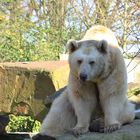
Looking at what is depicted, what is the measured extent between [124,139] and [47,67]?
3656 millimetres

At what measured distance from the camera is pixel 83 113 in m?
4.49

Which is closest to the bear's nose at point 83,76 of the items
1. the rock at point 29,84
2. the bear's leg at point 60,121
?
the bear's leg at point 60,121

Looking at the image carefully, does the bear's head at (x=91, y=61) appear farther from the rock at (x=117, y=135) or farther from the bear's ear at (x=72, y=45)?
the rock at (x=117, y=135)

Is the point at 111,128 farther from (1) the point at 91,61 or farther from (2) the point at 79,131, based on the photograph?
(1) the point at 91,61

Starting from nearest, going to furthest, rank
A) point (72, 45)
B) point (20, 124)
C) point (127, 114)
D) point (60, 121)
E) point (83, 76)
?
point (83, 76) < point (72, 45) < point (127, 114) < point (60, 121) < point (20, 124)

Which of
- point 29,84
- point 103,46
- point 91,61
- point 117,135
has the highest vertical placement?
point 103,46

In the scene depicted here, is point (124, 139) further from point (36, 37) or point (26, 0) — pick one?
point (26, 0)

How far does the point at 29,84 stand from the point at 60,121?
327 cm

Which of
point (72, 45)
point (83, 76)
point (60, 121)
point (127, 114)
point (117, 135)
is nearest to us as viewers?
point (83, 76)

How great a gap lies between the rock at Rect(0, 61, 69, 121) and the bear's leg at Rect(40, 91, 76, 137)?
275 centimetres

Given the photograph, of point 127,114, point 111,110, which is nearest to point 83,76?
point 111,110

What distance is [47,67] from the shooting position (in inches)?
306

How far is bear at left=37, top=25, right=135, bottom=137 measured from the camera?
436 cm

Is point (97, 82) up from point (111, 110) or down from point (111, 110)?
up
